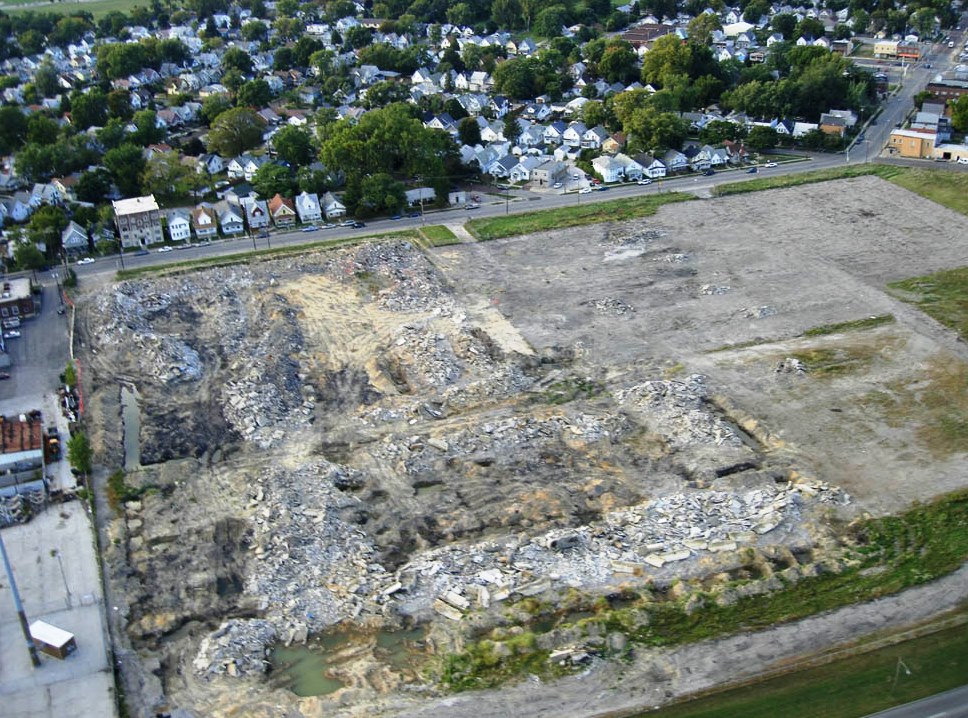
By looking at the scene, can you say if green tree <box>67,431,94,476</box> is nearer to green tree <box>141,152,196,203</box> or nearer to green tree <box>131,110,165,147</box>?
green tree <box>141,152,196,203</box>

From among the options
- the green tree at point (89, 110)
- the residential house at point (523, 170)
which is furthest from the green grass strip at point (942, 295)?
the green tree at point (89, 110)

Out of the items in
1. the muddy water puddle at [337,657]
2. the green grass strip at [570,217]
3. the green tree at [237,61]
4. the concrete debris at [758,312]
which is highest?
the green tree at [237,61]

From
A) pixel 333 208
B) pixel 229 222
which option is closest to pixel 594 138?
pixel 333 208

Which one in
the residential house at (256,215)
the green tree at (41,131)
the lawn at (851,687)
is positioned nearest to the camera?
the lawn at (851,687)

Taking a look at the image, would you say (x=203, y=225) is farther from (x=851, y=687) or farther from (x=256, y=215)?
(x=851, y=687)

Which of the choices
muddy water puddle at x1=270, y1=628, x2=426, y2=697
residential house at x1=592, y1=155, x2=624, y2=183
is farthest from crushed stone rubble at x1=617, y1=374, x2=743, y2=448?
residential house at x1=592, y1=155, x2=624, y2=183

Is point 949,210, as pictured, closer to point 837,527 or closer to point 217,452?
point 837,527

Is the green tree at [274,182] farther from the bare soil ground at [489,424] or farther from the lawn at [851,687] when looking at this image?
the lawn at [851,687]
